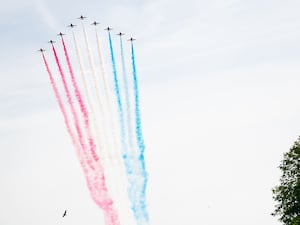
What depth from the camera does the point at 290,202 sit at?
66.2 meters

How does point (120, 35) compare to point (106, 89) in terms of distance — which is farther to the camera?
point (120, 35)

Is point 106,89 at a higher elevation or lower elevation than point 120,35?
lower

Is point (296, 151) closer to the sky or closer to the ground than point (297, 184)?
closer to the sky

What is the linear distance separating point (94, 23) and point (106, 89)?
10.9m

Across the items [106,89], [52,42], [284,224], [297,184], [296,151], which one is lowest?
[284,224]

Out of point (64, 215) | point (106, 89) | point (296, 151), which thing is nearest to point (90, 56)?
point (106, 89)

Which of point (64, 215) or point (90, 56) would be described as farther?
point (64, 215)

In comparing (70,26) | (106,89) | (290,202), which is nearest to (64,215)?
(106,89)

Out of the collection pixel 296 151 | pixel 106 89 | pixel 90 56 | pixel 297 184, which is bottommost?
pixel 297 184

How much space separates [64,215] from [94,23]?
26.8 metres

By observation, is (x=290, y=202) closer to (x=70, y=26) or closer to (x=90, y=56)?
(x=90, y=56)

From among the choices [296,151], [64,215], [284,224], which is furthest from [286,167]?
[64,215]

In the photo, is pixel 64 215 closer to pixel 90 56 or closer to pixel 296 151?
pixel 90 56

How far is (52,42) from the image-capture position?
67750 mm
